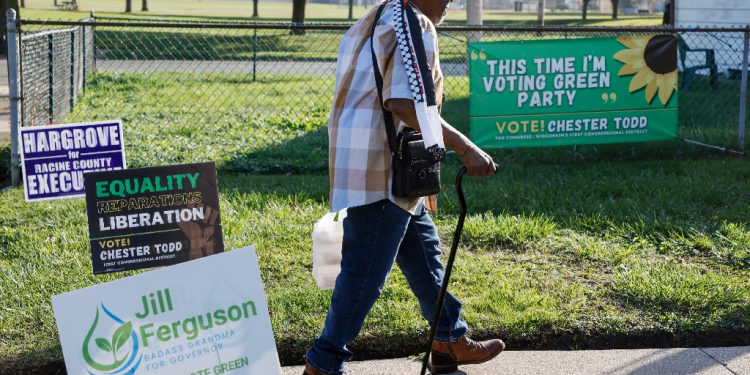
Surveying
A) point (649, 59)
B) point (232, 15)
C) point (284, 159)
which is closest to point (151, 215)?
point (284, 159)

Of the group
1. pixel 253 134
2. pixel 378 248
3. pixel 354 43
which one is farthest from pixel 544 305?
pixel 253 134

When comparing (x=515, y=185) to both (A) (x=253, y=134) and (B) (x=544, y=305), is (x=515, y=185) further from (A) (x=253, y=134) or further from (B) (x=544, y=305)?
(A) (x=253, y=134)

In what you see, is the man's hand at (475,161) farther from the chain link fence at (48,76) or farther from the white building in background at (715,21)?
the white building in background at (715,21)

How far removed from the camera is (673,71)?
7258 millimetres

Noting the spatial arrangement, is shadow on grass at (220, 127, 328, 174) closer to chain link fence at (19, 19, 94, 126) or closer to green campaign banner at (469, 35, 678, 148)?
green campaign banner at (469, 35, 678, 148)

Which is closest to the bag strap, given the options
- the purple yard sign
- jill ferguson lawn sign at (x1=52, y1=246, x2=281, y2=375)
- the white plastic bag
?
the white plastic bag

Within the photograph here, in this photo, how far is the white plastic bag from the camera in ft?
11.2

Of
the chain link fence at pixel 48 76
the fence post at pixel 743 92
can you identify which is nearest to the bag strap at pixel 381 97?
the chain link fence at pixel 48 76

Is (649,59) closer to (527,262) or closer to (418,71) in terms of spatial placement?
(527,262)

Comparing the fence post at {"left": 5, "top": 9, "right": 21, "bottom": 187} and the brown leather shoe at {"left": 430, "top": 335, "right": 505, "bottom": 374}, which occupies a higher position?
the fence post at {"left": 5, "top": 9, "right": 21, "bottom": 187}

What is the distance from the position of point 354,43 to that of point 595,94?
4830 millimetres

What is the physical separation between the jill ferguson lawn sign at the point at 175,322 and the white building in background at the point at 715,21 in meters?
11.8

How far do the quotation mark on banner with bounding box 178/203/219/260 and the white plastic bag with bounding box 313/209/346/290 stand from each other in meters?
0.54

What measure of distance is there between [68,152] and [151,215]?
146cm
